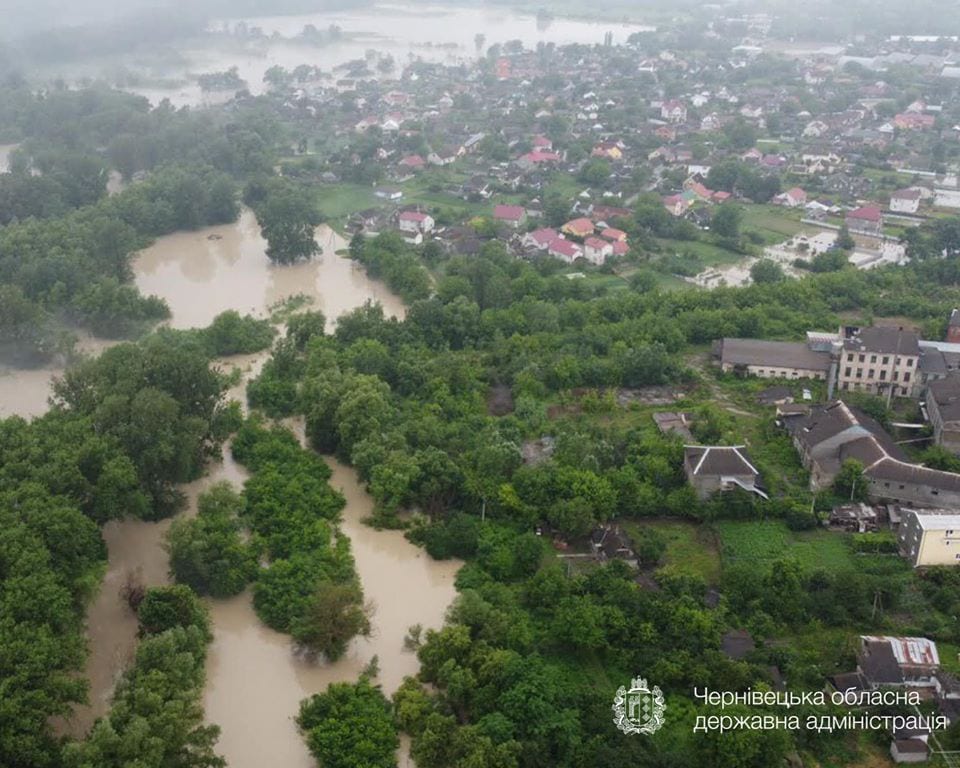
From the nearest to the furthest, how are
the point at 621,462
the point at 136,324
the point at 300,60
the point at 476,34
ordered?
the point at 621,462, the point at 136,324, the point at 300,60, the point at 476,34

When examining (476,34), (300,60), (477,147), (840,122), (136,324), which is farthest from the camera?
(476,34)

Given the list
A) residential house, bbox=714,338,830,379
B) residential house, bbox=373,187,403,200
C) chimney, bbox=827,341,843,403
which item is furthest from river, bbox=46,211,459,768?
residential house, bbox=373,187,403,200

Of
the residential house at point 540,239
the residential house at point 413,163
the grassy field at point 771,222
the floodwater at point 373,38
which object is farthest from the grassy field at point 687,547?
the floodwater at point 373,38

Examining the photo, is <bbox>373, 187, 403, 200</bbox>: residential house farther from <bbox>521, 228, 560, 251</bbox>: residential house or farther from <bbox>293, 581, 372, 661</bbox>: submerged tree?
<bbox>293, 581, 372, 661</bbox>: submerged tree

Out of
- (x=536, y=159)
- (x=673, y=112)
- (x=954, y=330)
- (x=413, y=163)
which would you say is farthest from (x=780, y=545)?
(x=673, y=112)

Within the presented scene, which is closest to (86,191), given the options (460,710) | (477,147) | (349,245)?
(349,245)

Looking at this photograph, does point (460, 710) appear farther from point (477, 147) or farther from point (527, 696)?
point (477, 147)
